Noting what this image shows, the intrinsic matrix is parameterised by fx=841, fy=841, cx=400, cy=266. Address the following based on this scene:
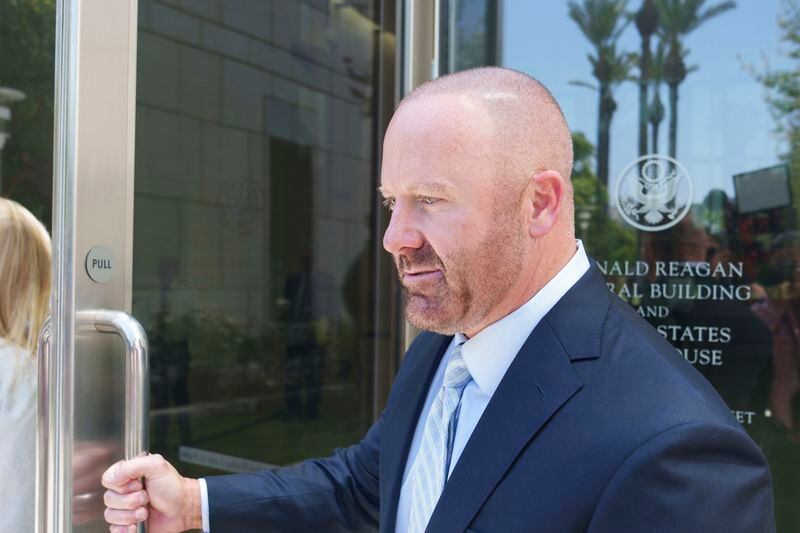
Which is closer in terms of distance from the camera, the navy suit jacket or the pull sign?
the navy suit jacket

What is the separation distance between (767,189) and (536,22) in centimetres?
81

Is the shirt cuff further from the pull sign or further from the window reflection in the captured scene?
the window reflection

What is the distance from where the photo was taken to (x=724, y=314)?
87.2 inches

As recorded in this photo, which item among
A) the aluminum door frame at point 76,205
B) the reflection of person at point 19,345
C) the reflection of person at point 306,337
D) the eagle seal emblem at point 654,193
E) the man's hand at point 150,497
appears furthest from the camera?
the reflection of person at point 306,337

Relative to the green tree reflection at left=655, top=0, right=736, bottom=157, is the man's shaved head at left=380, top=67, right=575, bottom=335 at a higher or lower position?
lower

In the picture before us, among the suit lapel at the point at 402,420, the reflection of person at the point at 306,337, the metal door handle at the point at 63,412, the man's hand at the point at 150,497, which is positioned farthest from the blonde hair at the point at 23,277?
the reflection of person at the point at 306,337

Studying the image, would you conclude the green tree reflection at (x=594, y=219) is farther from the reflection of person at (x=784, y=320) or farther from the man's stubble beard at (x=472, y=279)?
the man's stubble beard at (x=472, y=279)

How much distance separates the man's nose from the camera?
4.27ft

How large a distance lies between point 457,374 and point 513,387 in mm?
164

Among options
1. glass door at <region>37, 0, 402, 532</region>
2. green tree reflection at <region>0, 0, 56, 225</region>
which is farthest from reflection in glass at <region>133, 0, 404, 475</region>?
green tree reflection at <region>0, 0, 56, 225</region>

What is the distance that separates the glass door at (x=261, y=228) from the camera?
10.5 feet

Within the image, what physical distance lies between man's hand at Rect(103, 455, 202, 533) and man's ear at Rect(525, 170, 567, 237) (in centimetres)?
75

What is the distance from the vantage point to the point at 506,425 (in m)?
1.20

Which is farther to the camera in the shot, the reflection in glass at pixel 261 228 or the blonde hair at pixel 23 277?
the reflection in glass at pixel 261 228
